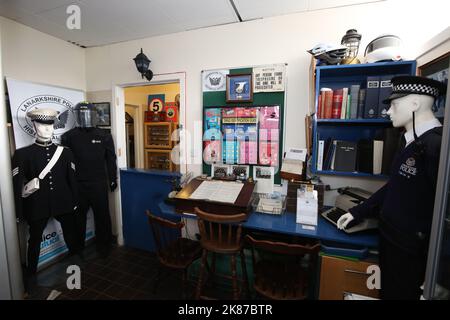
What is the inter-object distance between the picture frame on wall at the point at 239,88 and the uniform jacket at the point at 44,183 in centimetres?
185

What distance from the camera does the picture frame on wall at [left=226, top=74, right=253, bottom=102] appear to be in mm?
1968

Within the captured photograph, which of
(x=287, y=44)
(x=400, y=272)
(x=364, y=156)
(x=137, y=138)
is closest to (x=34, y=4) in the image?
(x=287, y=44)

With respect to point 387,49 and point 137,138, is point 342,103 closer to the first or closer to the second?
point 387,49

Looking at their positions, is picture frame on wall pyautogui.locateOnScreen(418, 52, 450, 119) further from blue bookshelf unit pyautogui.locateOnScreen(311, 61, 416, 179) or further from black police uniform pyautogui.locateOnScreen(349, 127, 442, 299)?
black police uniform pyautogui.locateOnScreen(349, 127, 442, 299)

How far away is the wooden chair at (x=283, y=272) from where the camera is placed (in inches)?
48.9

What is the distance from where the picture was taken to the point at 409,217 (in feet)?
3.48

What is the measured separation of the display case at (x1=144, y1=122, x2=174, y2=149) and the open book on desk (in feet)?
6.75

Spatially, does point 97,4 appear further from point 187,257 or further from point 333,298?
point 333,298

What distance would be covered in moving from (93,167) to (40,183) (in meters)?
0.49

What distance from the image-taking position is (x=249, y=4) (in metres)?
1.70

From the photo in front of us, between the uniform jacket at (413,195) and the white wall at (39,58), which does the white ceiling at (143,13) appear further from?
the uniform jacket at (413,195)

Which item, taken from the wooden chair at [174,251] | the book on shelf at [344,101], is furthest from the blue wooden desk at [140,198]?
the book on shelf at [344,101]

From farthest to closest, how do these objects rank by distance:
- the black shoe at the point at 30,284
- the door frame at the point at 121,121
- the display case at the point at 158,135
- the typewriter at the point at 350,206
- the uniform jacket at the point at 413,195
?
the display case at the point at 158,135 → the door frame at the point at 121,121 → the black shoe at the point at 30,284 → the typewriter at the point at 350,206 → the uniform jacket at the point at 413,195

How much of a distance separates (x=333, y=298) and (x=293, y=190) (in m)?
0.78
